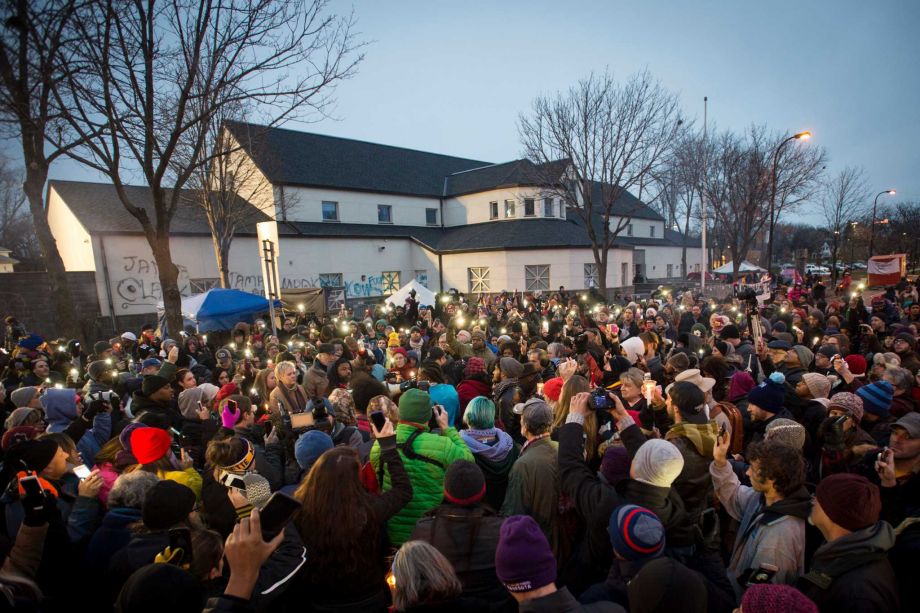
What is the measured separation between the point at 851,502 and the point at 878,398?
2.46 metres

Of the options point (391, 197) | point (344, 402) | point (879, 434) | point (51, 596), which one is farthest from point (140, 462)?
point (391, 197)

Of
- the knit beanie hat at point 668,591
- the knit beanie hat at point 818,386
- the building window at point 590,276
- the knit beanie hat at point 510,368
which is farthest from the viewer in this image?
the building window at point 590,276

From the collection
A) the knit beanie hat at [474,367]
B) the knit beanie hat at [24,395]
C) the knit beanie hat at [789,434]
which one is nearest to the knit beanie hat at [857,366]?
the knit beanie hat at [789,434]

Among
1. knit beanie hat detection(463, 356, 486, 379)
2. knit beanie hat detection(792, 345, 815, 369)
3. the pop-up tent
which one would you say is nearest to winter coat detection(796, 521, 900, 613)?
knit beanie hat detection(463, 356, 486, 379)

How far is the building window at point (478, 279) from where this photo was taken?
96.3ft

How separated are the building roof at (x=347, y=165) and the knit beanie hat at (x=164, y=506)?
2563 centimetres

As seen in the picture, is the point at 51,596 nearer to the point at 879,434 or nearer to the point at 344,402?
the point at 344,402

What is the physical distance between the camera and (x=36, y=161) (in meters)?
13.1

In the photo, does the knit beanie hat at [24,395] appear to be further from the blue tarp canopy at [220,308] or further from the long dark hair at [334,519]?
the blue tarp canopy at [220,308]

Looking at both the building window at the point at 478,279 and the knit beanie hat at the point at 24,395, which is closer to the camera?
the knit beanie hat at the point at 24,395

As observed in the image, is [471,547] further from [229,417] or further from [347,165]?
[347,165]

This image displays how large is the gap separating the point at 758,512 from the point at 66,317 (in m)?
19.5

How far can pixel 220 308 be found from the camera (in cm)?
1373

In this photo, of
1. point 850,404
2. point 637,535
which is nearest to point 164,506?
point 637,535
